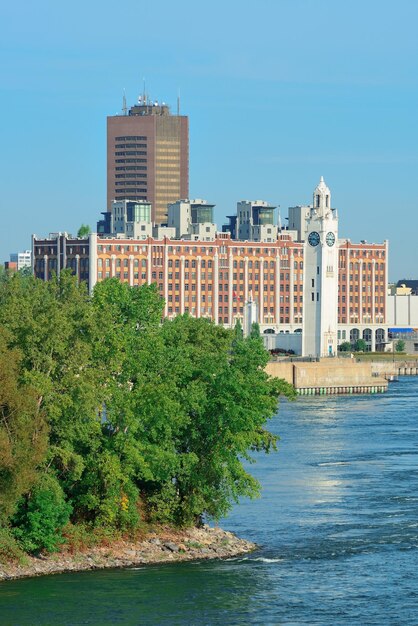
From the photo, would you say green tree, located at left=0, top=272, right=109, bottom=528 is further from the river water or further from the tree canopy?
the river water

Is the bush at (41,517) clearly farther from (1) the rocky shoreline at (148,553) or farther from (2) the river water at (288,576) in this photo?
(2) the river water at (288,576)

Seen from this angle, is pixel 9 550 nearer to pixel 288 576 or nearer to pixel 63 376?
pixel 63 376

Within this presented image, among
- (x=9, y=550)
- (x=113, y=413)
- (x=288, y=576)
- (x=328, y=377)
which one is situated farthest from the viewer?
(x=328, y=377)

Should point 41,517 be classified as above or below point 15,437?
below

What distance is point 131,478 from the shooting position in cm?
6275

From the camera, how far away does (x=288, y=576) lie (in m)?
58.0

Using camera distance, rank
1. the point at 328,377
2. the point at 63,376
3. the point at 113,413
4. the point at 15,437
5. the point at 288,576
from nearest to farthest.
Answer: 1. the point at 15,437
2. the point at 288,576
3. the point at 63,376
4. the point at 113,413
5. the point at 328,377

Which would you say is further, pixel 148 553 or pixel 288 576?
pixel 148 553

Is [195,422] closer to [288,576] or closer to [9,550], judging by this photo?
[288,576]

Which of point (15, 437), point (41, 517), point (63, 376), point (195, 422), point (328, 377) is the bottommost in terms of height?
point (41, 517)

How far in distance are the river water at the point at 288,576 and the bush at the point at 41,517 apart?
1.70m

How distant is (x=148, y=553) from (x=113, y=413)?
571 centimetres

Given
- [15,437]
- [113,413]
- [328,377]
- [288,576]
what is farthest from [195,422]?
[328,377]

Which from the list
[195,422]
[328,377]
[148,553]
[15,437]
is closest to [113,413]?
[195,422]
